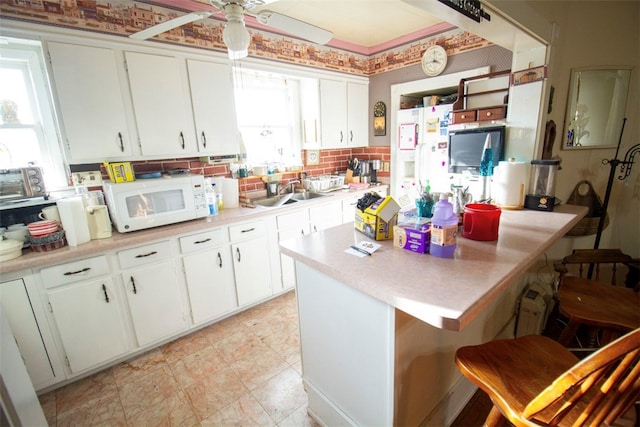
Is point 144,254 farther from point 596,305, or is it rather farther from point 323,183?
point 596,305

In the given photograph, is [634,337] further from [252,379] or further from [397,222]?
[252,379]

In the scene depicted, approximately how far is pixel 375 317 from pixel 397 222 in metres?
0.54

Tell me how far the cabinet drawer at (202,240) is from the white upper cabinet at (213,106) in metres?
0.73

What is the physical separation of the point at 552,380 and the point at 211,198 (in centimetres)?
245

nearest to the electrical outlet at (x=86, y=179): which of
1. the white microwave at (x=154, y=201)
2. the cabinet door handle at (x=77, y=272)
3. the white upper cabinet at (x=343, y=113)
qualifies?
the white microwave at (x=154, y=201)

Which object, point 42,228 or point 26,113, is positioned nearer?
point 42,228

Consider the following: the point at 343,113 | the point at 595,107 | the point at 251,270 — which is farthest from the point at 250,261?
the point at 595,107

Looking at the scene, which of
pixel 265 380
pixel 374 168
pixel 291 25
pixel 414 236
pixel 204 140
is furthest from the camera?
pixel 374 168

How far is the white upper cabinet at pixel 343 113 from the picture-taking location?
133 inches

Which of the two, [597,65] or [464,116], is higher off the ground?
[597,65]

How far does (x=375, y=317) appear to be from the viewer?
1.14 meters

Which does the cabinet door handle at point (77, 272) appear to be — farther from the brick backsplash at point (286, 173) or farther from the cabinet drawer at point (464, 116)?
the cabinet drawer at point (464, 116)

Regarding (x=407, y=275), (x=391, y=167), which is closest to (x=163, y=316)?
(x=407, y=275)

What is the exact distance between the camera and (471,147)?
244 cm
